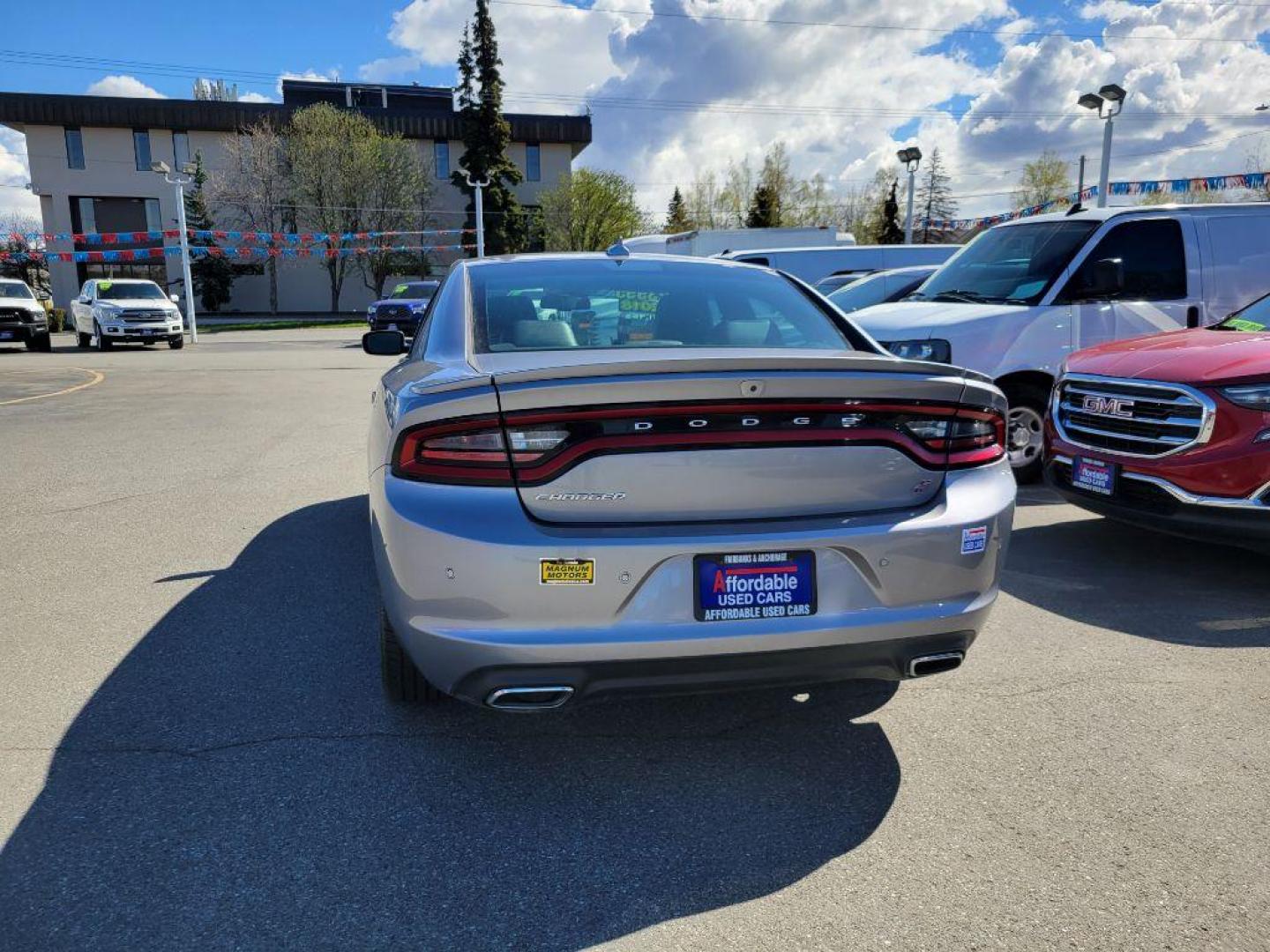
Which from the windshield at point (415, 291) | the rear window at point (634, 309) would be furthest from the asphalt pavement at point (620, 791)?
the windshield at point (415, 291)

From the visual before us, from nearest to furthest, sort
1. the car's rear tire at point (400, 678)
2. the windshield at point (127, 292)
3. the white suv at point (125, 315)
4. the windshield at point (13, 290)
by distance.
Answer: the car's rear tire at point (400, 678)
the white suv at point (125, 315)
the windshield at point (13, 290)
the windshield at point (127, 292)

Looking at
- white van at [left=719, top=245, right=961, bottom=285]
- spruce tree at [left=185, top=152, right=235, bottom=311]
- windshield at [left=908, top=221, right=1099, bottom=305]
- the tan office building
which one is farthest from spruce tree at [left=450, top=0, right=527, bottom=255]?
windshield at [left=908, top=221, right=1099, bottom=305]

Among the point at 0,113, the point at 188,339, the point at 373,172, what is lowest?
the point at 188,339

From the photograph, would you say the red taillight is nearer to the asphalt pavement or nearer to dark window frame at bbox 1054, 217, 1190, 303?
the asphalt pavement

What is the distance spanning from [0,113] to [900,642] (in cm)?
6194

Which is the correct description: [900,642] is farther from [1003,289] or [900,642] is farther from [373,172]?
[373,172]

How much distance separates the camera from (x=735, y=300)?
12.6 feet

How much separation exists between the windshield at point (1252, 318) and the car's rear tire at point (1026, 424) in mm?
1368

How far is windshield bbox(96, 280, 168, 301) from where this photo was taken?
2428 cm

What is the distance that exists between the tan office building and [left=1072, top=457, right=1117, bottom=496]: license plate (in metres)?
47.5

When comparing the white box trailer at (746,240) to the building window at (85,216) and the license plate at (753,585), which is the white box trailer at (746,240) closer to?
the license plate at (753,585)

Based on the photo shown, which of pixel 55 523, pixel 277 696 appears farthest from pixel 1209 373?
pixel 55 523

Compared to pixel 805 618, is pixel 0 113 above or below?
above

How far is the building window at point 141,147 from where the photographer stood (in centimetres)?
5134
